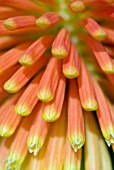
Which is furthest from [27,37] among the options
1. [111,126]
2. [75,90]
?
[111,126]

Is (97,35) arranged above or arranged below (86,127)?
above

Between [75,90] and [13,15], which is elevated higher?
[13,15]

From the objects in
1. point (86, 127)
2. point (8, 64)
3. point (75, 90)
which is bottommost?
point (86, 127)

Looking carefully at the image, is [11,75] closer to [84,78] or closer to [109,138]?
[84,78]

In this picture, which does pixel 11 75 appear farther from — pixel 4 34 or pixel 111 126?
pixel 111 126

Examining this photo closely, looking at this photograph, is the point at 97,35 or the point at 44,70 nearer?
the point at 97,35

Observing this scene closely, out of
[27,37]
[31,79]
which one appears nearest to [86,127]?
[31,79]
